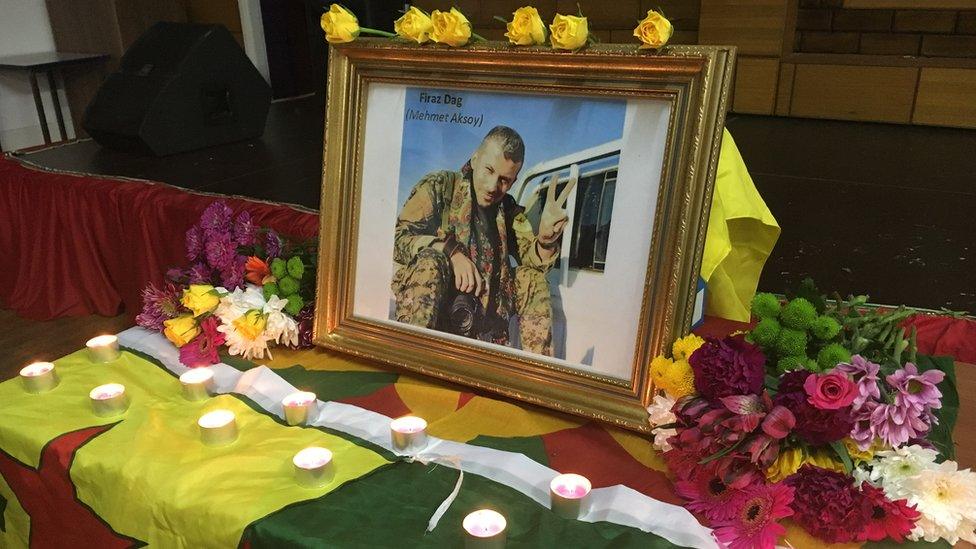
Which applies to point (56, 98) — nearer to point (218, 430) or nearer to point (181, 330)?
point (181, 330)

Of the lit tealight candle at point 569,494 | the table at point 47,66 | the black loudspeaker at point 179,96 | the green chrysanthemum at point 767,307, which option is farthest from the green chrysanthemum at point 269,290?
the table at point 47,66

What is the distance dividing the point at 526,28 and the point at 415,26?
0.12 meters

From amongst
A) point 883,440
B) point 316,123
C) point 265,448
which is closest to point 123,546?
point 265,448

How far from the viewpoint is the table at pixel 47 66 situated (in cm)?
383

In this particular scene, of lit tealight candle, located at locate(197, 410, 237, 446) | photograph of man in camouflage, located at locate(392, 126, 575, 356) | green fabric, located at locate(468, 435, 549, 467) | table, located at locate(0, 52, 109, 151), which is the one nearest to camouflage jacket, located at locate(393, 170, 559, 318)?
photograph of man in camouflage, located at locate(392, 126, 575, 356)

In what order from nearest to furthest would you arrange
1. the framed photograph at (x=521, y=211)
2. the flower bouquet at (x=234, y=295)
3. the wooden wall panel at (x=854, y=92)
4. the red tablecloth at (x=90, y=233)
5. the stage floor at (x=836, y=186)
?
the framed photograph at (x=521, y=211) < the flower bouquet at (x=234, y=295) < the stage floor at (x=836, y=186) < the red tablecloth at (x=90, y=233) < the wooden wall panel at (x=854, y=92)

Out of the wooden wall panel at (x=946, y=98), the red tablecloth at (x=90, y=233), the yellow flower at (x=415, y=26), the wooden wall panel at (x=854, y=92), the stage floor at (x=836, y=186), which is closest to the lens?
the yellow flower at (x=415, y=26)

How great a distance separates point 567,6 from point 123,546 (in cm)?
491

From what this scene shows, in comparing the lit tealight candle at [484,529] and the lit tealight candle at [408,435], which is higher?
the lit tealight candle at [408,435]

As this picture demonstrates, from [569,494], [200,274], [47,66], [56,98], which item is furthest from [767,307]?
[56,98]

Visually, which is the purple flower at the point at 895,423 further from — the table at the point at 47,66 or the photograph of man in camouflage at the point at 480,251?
the table at the point at 47,66

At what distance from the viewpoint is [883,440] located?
20.0 inches

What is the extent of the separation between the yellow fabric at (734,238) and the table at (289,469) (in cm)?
24

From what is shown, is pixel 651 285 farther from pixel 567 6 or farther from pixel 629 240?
pixel 567 6
